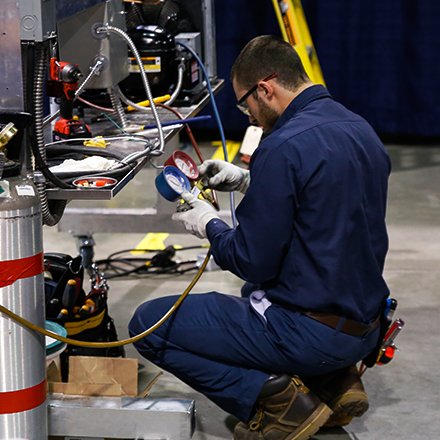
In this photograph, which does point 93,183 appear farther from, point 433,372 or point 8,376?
point 433,372

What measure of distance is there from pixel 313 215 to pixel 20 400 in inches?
32.0

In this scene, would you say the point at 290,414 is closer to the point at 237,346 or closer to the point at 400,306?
the point at 237,346

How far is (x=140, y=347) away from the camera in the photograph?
2686 millimetres

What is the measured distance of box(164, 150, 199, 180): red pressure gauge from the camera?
2.65 m

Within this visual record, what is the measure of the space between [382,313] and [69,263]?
3.09 feet

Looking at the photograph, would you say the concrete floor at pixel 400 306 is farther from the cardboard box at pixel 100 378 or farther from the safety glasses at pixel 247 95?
the safety glasses at pixel 247 95

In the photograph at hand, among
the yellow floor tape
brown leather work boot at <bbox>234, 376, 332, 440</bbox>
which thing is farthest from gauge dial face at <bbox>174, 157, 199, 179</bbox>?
the yellow floor tape

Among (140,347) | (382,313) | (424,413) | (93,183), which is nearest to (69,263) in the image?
(140,347)

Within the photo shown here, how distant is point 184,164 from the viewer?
2.71 metres

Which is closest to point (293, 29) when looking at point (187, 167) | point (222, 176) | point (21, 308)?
point (222, 176)

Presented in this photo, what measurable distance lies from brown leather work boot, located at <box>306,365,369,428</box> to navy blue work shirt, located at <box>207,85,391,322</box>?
0.25m

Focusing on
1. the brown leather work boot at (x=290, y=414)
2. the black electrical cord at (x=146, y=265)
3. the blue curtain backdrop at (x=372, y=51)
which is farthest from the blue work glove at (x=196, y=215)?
the blue curtain backdrop at (x=372, y=51)

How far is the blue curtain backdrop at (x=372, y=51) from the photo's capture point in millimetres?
6273

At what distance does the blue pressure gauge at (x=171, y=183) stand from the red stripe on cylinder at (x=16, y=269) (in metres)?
0.53
